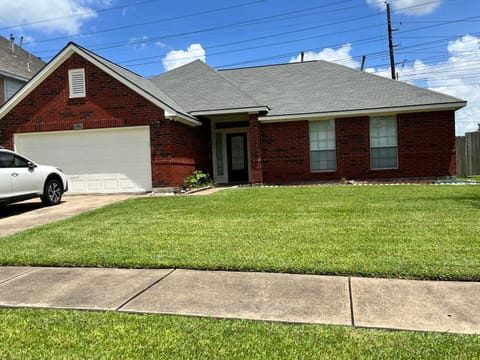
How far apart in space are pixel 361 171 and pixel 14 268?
1281 cm

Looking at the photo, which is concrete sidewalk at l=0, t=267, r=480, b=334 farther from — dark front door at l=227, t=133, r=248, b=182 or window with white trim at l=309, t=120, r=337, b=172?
dark front door at l=227, t=133, r=248, b=182

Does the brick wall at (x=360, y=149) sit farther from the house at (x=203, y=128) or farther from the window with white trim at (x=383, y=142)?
the window with white trim at (x=383, y=142)

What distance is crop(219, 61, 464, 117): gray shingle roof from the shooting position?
49.1ft

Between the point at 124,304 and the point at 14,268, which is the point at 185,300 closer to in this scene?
the point at 124,304

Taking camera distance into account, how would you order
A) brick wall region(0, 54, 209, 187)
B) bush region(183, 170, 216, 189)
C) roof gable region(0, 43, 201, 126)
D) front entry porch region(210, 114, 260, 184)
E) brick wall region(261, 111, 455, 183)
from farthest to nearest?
1. front entry porch region(210, 114, 260, 184)
2. brick wall region(261, 111, 455, 183)
3. bush region(183, 170, 216, 189)
4. brick wall region(0, 54, 209, 187)
5. roof gable region(0, 43, 201, 126)

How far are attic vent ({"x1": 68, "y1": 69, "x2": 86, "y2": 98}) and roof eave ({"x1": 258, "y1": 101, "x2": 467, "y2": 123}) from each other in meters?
6.49

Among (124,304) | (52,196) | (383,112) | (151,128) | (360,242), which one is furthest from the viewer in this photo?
(383,112)

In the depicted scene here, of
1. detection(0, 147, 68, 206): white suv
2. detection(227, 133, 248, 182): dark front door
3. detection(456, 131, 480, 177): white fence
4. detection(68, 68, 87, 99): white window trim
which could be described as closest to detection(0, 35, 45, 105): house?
detection(68, 68, 87, 99): white window trim

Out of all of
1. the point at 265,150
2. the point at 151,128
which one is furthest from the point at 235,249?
the point at 265,150

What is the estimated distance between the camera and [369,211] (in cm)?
807

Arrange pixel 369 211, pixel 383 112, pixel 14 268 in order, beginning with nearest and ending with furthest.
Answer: pixel 14 268, pixel 369 211, pixel 383 112

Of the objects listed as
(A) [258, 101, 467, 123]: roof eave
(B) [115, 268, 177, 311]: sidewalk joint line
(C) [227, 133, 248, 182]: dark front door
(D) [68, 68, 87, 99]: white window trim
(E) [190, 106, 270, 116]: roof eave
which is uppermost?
(D) [68, 68, 87, 99]: white window trim

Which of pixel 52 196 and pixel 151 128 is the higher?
pixel 151 128

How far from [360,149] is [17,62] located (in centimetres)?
2097
